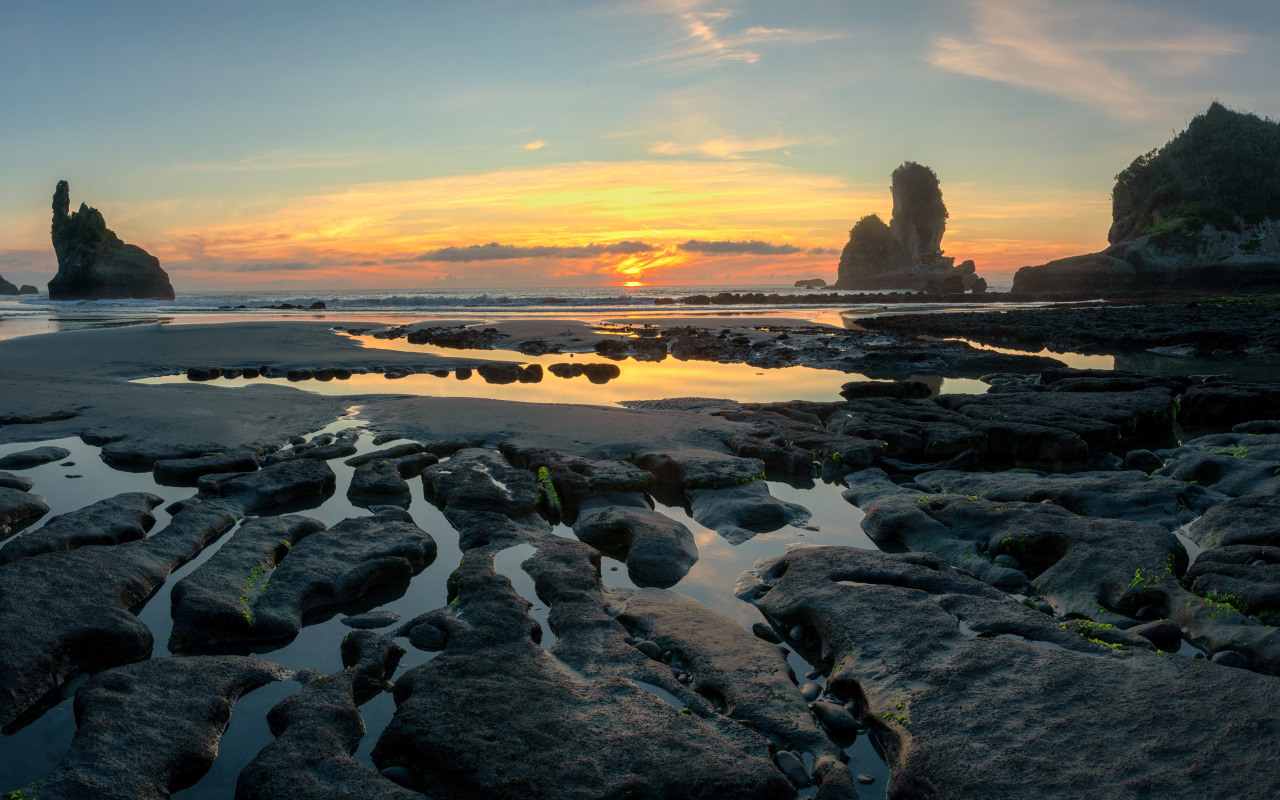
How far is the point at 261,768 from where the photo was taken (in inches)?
99.8

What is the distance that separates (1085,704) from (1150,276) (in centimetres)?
7398

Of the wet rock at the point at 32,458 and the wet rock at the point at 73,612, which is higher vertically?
the wet rock at the point at 32,458

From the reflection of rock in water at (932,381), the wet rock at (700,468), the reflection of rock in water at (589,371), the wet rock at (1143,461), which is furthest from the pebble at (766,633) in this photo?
the reflection of rock in water at (589,371)

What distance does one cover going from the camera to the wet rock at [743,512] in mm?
5406

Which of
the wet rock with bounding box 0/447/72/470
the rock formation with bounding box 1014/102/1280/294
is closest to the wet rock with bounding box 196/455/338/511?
the wet rock with bounding box 0/447/72/470

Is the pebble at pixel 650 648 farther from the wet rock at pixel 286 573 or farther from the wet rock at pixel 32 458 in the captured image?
the wet rock at pixel 32 458

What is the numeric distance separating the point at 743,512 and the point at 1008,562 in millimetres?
1893

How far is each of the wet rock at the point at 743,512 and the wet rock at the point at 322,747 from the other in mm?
2809

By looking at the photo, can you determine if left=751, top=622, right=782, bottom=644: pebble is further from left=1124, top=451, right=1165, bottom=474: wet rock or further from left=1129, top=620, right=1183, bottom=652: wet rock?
left=1124, top=451, right=1165, bottom=474: wet rock

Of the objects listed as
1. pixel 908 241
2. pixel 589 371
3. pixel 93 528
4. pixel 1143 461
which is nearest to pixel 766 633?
pixel 93 528

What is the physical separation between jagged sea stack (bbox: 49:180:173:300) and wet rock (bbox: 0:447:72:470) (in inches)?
2726

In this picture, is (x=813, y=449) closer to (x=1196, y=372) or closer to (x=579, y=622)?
(x=579, y=622)

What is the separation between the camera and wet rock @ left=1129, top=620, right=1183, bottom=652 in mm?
3535

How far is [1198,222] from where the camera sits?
60875mm
